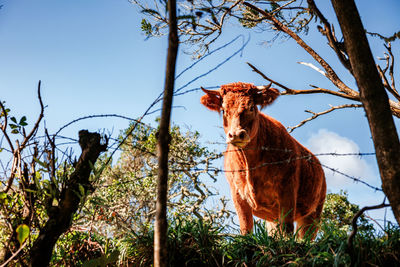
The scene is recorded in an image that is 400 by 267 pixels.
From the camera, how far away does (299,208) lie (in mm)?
5602

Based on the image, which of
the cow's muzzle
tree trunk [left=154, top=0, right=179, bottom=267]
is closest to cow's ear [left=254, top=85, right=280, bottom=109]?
the cow's muzzle

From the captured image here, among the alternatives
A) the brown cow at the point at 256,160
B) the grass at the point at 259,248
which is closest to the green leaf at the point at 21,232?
the grass at the point at 259,248

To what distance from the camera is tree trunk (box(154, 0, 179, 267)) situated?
1.74 m

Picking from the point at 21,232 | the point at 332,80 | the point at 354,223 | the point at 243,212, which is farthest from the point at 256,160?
the point at 21,232

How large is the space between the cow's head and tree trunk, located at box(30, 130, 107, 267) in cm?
185

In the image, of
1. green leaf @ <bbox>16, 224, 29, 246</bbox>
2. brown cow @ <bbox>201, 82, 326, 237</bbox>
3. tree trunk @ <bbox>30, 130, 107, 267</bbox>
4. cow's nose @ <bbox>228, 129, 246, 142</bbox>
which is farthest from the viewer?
brown cow @ <bbox>201, 82, 326, 237</bbox>

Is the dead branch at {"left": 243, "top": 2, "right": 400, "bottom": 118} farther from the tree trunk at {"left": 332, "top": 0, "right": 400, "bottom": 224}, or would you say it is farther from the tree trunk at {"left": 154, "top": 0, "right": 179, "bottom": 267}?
the tree trunk at {"left": 154, "top": 0, "right": 179, "bottom": 267}

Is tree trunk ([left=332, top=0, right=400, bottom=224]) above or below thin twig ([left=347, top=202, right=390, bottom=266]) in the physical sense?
above

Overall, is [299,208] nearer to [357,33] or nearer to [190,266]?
[190,266]

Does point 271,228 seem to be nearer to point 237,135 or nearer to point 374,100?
point 237,135

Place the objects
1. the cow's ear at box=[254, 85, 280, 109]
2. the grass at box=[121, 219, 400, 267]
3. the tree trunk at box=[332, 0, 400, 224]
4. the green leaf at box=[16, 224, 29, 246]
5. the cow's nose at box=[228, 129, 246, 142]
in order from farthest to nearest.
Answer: the cow's ear at box=[254, 85, 280, 109] → the cow's nose at box=[228, 129, 246, 142] → the grass at box=[121, 219, 400, 267] → the tree trunk at box=[332, 0, 400, 224] → the green leaf at box=[16, 224, 29, 246]

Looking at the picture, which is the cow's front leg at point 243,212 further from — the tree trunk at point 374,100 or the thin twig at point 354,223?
the tree trunk at point 374,100

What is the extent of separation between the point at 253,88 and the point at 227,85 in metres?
0.38

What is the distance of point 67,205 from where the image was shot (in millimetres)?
Answer: 2541
